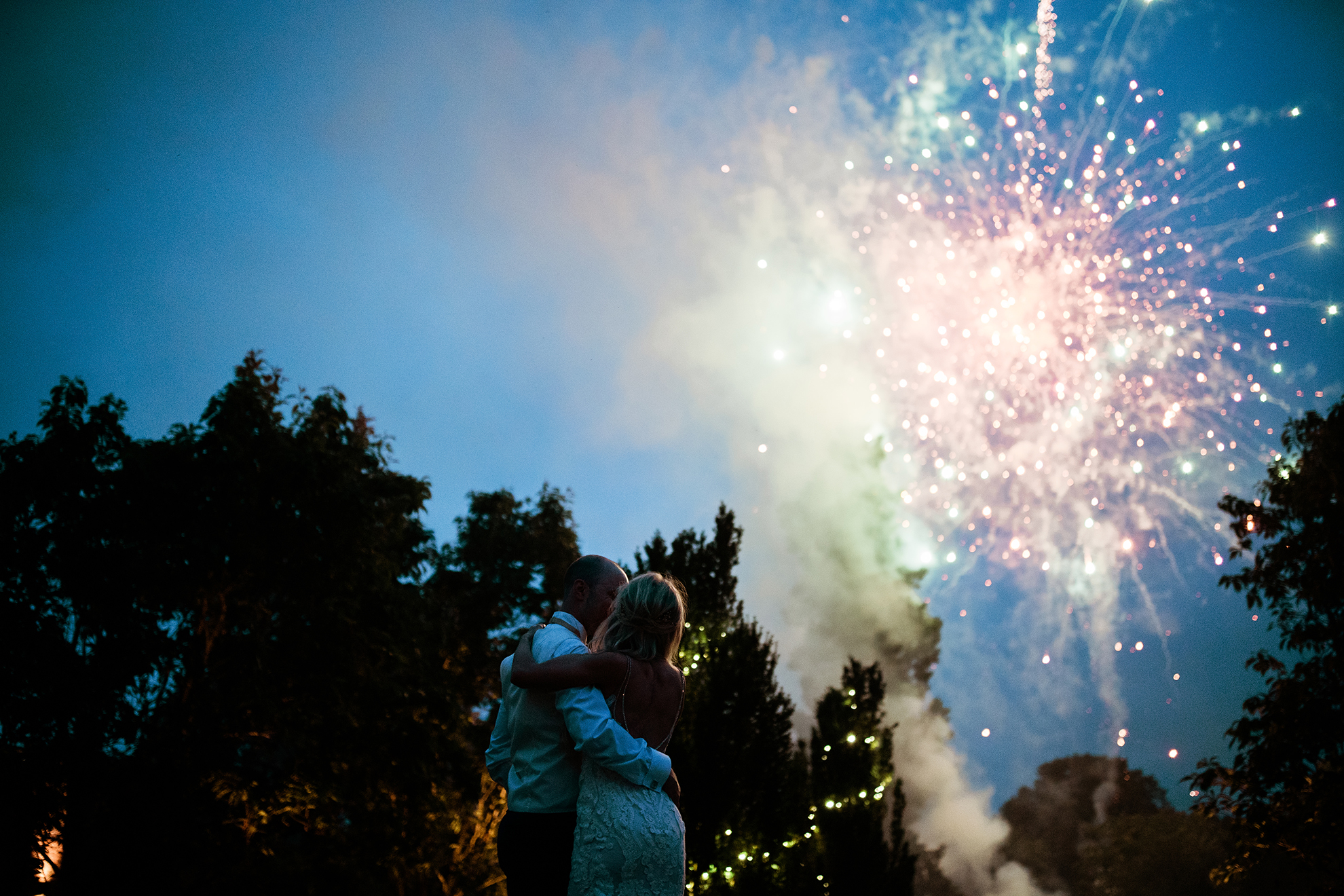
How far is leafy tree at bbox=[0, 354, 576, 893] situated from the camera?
36.2 ft

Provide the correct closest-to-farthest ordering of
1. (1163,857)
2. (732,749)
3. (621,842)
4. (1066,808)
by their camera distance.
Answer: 1. (621,842)
2. (732,749)
3. (1163,857)
4. (1066,808)

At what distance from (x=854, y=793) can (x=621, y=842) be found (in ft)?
54.4

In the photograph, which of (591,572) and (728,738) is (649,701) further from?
(728,738)

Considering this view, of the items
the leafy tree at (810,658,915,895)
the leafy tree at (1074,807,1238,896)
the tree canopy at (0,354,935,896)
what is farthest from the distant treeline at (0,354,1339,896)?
the leafy tree at (1074,807,1238,896)

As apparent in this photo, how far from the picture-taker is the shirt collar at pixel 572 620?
11.1ft

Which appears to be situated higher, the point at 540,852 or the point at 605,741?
the point at 605,741

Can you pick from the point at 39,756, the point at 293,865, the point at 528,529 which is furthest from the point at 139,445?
the point at 528,529

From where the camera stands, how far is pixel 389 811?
14250mm

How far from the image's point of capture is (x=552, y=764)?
3070mm

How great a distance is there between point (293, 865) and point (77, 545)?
6.10 metres

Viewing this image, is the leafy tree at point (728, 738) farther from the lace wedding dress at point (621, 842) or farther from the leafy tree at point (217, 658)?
the lace wedding dress at point (621, 842)

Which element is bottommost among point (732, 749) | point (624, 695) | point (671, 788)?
point (671, 788)

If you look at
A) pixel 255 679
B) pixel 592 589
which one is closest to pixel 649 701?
pixel 592 589

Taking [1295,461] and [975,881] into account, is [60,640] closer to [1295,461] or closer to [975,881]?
[1295,461]
